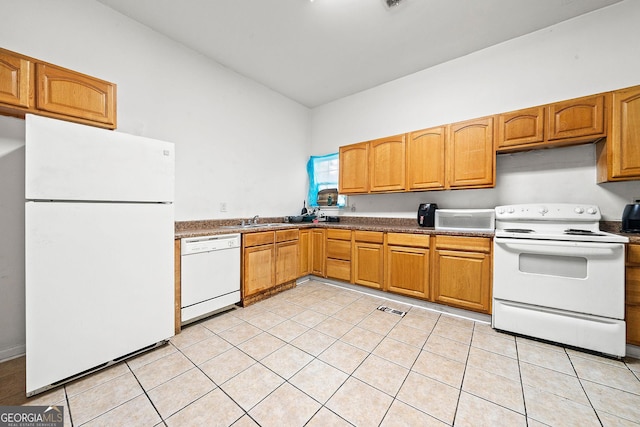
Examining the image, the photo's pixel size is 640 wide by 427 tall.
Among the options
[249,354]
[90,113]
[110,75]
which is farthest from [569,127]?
[110,75]

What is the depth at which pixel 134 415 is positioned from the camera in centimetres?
129

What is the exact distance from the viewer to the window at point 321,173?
4.21m

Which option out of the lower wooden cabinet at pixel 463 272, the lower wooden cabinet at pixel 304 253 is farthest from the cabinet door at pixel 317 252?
the lower wooden cabinet at pixel 463 272

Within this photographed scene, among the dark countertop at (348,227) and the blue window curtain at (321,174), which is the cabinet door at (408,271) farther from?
the blue window curtain at (321,174)

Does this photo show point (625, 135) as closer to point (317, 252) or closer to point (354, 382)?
point (354, 382)

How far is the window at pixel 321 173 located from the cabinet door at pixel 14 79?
133 inches

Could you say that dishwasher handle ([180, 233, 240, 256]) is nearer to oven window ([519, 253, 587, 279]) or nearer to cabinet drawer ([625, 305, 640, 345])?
oven window ([519, 253, 587, 279])

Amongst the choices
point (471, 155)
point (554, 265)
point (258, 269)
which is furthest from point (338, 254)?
point (554, 265)

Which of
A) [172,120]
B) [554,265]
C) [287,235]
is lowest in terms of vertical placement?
[554,265]

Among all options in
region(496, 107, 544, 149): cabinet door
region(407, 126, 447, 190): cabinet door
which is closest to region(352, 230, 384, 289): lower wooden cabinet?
region(407, 126, 447, 190): cabinet door

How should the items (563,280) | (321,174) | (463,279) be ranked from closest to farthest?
(563,280) < (463,279) < (321,174)

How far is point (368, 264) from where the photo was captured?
122 inches

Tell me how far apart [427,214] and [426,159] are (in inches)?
27.0

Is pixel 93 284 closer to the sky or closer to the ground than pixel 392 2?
closer to the ground
